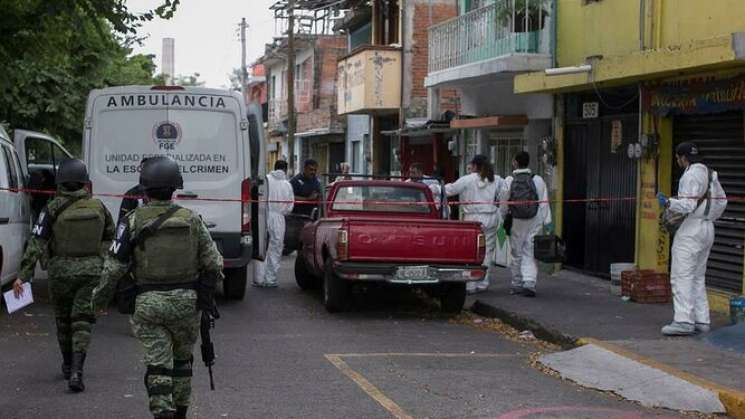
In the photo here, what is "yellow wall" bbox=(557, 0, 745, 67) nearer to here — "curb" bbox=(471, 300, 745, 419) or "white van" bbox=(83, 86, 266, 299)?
"curb" bbox=(471, 300, 745, 419)

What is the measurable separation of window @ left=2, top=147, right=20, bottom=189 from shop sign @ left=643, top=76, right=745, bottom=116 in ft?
26.6

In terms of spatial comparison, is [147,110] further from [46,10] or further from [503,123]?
[503,123]

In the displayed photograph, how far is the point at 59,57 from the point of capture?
14781 mm

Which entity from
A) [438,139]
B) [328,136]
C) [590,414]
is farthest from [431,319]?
[328,136]

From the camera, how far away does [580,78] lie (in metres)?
15.2

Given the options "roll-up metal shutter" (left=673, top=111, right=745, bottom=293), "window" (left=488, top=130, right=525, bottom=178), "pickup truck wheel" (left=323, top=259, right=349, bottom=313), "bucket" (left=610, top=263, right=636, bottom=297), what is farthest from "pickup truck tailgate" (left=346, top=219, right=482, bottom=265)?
"window" (left=488, top=130, right=525, bottom=178)

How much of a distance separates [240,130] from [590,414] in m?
6.65

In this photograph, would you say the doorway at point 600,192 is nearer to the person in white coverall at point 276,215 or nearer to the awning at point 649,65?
the awning at point 649,65

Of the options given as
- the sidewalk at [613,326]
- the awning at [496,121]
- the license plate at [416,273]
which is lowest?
the sidewalk at [613,326]

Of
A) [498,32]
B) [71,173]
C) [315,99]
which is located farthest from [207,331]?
[315,99]

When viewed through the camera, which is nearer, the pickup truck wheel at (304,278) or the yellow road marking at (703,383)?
the yellow road marking at (703,383)

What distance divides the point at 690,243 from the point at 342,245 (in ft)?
12.2

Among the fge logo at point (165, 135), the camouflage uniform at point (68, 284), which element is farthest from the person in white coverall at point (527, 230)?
the camouflage uniform at point (68, 284)

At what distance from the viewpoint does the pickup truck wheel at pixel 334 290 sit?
40.8ft
